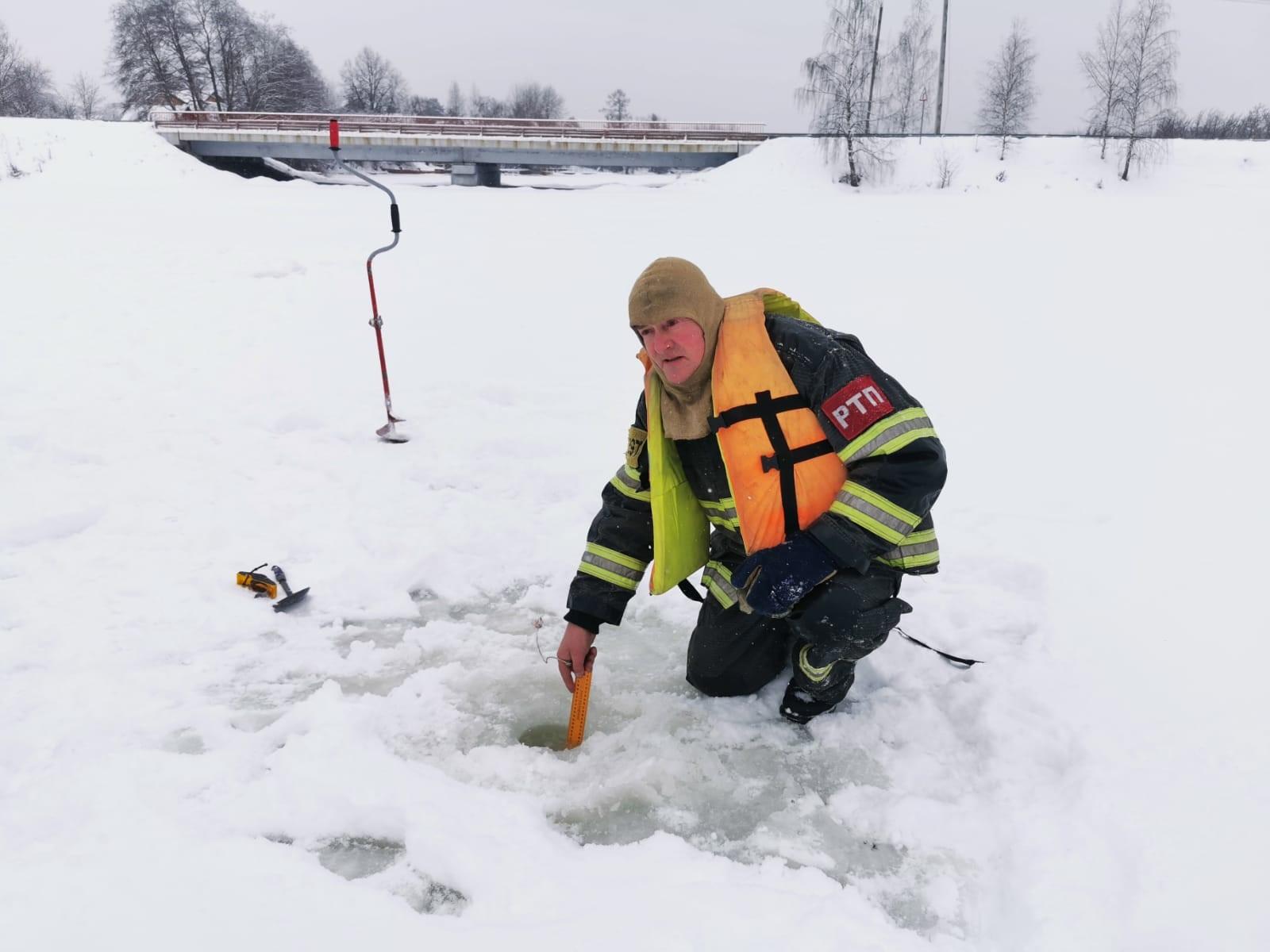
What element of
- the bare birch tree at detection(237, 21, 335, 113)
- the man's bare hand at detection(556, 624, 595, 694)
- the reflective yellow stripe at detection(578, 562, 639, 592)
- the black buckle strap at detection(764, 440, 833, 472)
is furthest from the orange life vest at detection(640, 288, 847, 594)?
the bare birch tree at detection(237, 21, 335, 113)

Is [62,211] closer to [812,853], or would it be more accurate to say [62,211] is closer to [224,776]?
[224,776]

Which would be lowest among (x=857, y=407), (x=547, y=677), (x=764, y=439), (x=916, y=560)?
(x=547, y=677)

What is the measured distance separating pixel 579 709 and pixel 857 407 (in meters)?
1.34

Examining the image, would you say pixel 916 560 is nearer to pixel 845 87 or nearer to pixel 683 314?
pixel 683 314

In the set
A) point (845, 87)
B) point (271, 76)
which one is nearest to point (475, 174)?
point (845, 87)

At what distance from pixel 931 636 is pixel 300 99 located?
5301 centimetres

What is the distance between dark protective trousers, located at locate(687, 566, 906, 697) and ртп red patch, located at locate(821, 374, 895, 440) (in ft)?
1.66

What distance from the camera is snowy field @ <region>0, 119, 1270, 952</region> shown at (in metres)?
1.94

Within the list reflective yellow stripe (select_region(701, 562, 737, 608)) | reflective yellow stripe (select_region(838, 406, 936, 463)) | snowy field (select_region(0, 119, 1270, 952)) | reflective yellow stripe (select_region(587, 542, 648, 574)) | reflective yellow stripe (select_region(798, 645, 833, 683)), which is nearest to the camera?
snowy field (select_region(0, 119, 1270, 952))

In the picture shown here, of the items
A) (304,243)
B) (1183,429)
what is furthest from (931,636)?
(304,243)

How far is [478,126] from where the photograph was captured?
26766 mm

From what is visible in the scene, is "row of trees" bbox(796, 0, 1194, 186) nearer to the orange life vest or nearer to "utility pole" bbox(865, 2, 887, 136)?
"utility pole" bbox(865, 2, 887, 136)

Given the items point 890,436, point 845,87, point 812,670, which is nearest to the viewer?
point 890,436

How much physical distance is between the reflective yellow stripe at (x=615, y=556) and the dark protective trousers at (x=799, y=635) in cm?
39
